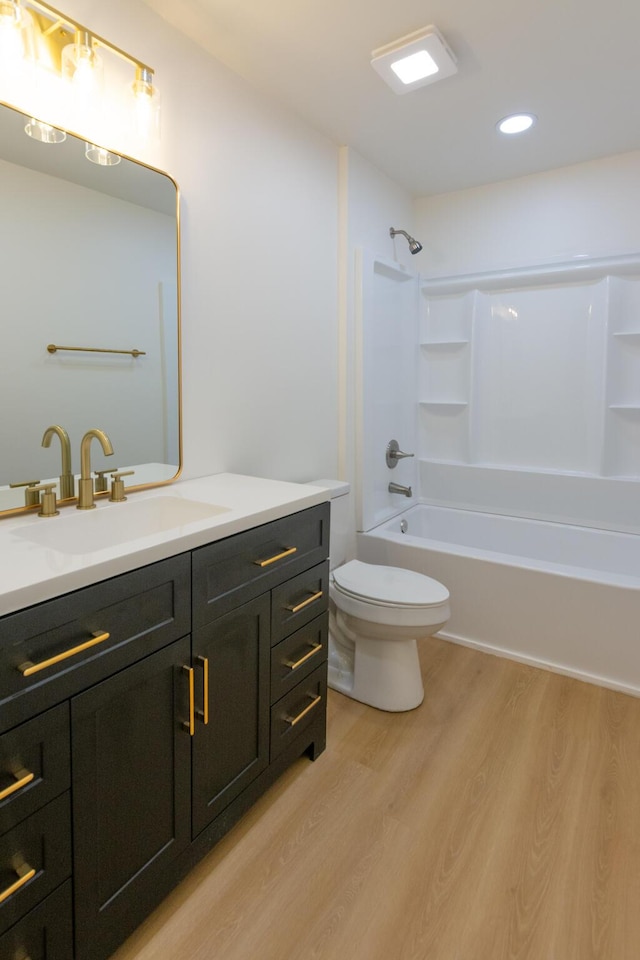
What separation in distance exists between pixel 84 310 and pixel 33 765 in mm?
1155

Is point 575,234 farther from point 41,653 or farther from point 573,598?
point 41,653

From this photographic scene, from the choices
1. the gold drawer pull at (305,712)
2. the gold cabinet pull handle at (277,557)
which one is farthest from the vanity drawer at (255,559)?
the gold drawer pull at (305,712)

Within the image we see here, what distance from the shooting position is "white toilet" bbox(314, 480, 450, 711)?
2.01 metres

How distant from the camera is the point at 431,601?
2.01 m

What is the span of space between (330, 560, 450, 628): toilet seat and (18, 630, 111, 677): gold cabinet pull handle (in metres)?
1.20

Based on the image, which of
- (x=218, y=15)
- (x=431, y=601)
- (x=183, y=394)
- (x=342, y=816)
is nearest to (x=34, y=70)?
(x=218, y=15)

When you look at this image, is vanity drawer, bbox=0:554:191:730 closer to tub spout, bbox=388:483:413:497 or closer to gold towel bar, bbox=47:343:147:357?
gold towel bar, bbox=47:343:147:357

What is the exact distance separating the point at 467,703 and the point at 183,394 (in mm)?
1633

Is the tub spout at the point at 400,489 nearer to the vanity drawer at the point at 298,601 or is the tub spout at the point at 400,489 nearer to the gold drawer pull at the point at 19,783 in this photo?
the vanity drawer at the point at 298,601

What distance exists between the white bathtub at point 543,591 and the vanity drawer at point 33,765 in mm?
1967

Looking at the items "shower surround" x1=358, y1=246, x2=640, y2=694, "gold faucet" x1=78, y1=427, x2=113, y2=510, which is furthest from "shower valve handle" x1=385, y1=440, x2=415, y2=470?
"gold faucet" x1=78, y1=427, x2=113, y2=510

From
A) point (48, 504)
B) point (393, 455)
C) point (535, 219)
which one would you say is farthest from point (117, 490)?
point (535, 219)

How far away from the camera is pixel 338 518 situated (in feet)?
7.67

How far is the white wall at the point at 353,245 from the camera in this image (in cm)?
255
